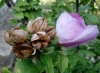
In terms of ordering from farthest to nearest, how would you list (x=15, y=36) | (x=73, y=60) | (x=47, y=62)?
(x=73, y=60) < (x=47, y=62) < (x=15, y=36)

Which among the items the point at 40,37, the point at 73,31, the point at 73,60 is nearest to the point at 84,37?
the point at 73,31

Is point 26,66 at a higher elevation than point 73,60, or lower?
higher

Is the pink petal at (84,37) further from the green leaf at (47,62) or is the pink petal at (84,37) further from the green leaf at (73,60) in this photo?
the green leaf at (73,60)

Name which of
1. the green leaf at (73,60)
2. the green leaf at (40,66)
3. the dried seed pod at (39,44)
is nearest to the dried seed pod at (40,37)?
the dried seed pod at (39,44)

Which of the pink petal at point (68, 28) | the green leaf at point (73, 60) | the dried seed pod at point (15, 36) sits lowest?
the green leaf at point (73, 60)

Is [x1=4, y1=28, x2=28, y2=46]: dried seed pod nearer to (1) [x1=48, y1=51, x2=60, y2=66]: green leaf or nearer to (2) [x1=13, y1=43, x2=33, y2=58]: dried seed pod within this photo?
(2) [x1=13, y1=43, x2=33, y2=58]: dried seed pod

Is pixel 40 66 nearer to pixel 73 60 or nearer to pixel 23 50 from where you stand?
pixel 23 50

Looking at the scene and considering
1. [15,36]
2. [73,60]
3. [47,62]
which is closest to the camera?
[15,36]

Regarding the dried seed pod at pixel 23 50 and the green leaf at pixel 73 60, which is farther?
the green leaf at pixel 73 60
